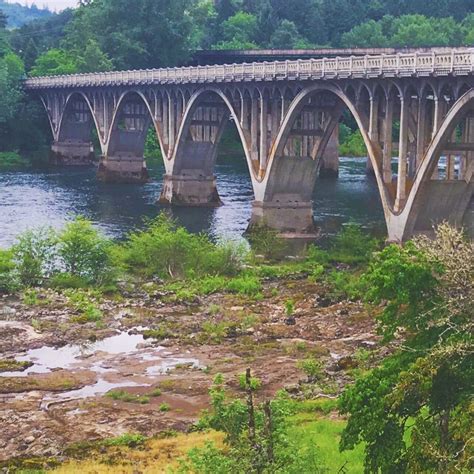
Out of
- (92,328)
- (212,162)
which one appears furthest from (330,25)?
(92,328)

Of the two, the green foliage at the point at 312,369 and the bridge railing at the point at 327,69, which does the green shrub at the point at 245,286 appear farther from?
the bridge railing at the point at 327,69

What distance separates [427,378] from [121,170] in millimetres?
82728

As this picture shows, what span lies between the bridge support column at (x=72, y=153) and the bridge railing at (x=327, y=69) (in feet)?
75.8

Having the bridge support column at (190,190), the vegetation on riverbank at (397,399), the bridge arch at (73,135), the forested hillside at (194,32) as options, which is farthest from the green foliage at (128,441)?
the forested hillside at (194,32)

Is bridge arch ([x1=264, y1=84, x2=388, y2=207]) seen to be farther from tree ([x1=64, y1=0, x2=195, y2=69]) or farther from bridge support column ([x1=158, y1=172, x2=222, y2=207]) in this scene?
tree ([x1=64, y1=0, x2=195, y2=69])

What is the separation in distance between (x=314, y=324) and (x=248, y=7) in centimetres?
13815

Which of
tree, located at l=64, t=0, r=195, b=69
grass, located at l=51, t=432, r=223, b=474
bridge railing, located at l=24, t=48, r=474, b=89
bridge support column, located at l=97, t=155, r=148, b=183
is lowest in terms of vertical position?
grass, located at l=51, t=432, r=223, b=474

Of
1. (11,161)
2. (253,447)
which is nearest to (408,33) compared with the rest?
(11,161)

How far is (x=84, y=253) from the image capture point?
47.7m

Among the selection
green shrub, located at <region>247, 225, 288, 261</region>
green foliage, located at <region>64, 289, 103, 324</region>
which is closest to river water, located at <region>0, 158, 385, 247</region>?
green shrub, located at <region>247, 225, 288, 261</region>

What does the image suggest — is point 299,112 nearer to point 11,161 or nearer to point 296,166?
point 296,166

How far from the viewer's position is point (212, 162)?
79375mm

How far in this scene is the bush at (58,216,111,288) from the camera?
47.2 m

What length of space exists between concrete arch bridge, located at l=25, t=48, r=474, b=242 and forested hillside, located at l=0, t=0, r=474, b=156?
18.4 meters
